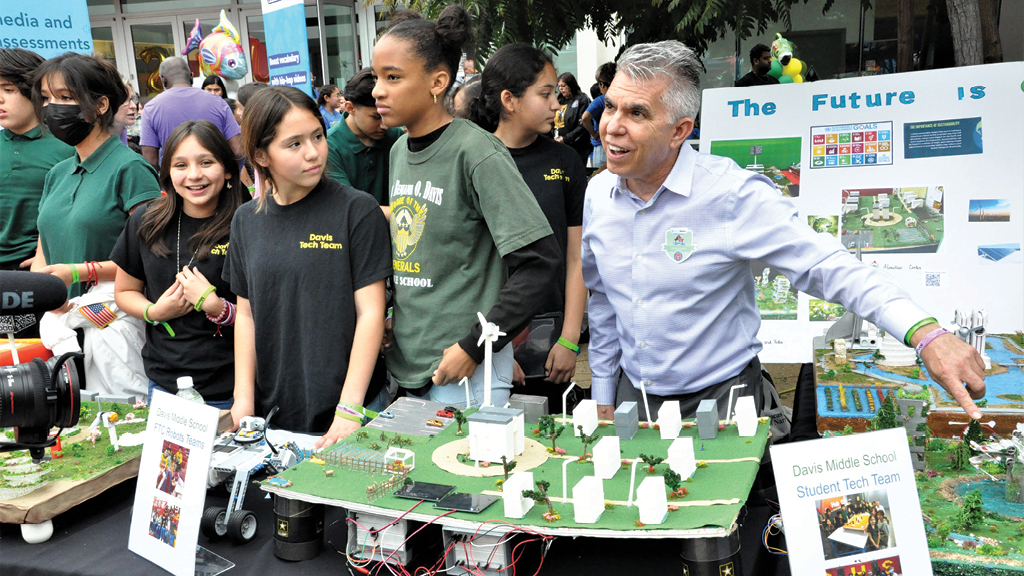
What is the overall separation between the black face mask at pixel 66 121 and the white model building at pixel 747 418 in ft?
8.18

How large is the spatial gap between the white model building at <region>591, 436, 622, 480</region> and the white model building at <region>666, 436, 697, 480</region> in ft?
0.37

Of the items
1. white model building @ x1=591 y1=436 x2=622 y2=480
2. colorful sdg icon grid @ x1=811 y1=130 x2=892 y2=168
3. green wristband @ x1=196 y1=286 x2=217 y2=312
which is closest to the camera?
white model building @ x1=591 y1=436 x2=622 y2=480

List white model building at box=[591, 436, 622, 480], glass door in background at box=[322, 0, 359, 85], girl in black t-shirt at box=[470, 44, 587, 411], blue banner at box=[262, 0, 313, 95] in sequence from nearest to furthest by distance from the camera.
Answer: white model building at box=[591, 436, 622, 480] → girl in black t-shirt at box=[470, 44, 587, 411] → blue banner at box=[262, 0, 313, 95] → glass door in background at box=[322, 0, 359, 85]

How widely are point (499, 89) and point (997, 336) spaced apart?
1.88m

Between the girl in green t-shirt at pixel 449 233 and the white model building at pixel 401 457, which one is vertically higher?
the girl in green t-shirt at pixel 449 233

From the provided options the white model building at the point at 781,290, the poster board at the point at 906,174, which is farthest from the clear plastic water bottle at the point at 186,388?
the white model building at the point at 781,290

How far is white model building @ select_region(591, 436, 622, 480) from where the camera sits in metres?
1.46

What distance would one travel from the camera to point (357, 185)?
3346mm

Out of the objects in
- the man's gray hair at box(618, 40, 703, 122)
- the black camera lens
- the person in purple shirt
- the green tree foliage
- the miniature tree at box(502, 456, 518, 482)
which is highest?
the green tree foliage

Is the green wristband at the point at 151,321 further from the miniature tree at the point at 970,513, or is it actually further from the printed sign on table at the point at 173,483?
the miniature tree at the point at 970,513

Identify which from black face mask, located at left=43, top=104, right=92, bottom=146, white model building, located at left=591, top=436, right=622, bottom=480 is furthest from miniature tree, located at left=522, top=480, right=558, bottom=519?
black face mask, located at left=43, top=104, right=92, bottom=146

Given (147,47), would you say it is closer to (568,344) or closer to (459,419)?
(568,344)

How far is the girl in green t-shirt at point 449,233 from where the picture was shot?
2.00 m

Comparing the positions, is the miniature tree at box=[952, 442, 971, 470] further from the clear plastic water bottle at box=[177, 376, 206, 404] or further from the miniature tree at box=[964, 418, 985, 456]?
the clear plastic water bottle at box=[177, 376, 206, 404]
